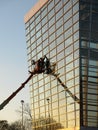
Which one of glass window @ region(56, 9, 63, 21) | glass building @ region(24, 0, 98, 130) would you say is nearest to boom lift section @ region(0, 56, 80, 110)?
glass building @ region(24, 0, 98, 130)

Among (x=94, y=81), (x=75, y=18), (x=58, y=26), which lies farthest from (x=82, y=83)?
(x=58, y=26)

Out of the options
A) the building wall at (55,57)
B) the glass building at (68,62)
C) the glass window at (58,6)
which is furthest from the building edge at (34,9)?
the glass window at (58,6)

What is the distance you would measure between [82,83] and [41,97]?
21198 mm

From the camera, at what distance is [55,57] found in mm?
69938

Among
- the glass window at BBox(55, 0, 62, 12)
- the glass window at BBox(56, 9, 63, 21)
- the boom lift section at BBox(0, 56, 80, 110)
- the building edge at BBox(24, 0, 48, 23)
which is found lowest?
the boom lift section at BBox(0, 56, 80, 110)

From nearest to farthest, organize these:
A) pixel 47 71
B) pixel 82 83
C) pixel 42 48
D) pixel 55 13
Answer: pixel 82 83 < pixel 47 71 < pixel 55 13 < pixel 42 48

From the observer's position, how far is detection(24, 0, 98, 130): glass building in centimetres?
5878

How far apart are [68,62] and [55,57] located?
22.2ft

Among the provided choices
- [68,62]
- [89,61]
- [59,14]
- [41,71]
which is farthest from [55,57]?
[89,61]

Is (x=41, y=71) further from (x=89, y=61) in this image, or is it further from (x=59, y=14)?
(x=59, y=14)

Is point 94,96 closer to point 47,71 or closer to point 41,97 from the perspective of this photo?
point 47,71

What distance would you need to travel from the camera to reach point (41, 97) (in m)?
78.2

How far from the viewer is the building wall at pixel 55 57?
6094 cm

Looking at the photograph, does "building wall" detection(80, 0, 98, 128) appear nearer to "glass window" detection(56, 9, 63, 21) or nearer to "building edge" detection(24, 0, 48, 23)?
"glass window" detection(56, 9, 63, 21)
